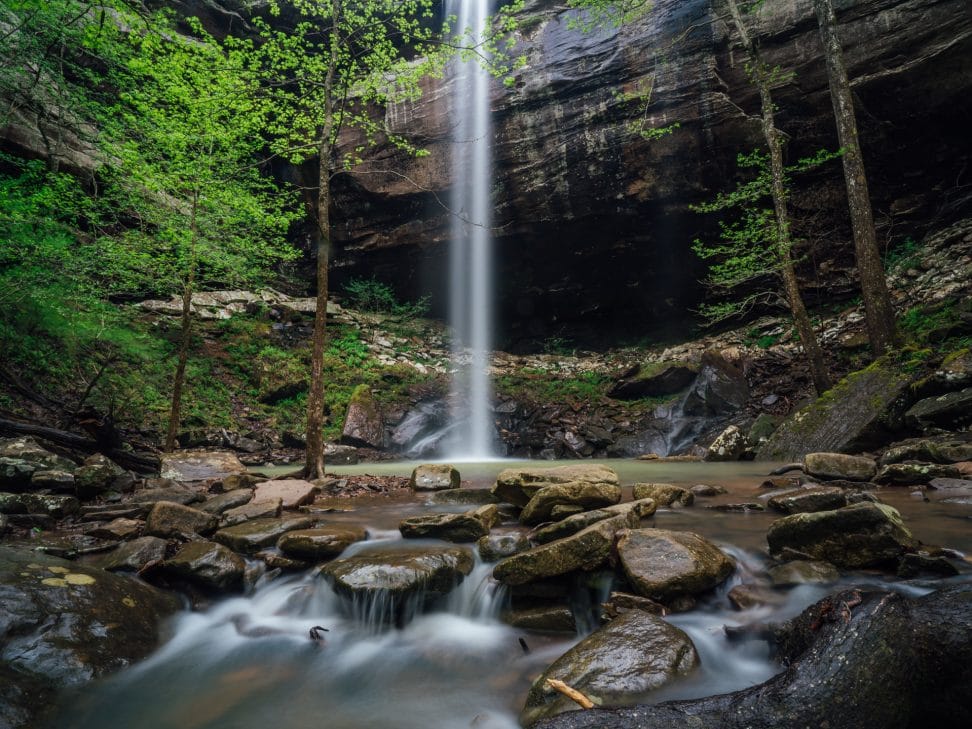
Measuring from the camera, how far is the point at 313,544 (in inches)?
157

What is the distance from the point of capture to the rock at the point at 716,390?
11719 mm

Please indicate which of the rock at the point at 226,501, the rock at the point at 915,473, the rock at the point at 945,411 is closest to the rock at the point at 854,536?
the rock at the point at 915,473

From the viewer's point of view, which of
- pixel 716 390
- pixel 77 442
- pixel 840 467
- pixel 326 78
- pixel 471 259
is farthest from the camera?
pixel 471 259

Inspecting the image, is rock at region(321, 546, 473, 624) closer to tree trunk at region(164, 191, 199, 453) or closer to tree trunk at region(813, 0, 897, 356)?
tree trunk at region(164, 191, 199, 453)

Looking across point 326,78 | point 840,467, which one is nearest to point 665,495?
point 840,467

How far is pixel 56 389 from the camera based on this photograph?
922 centimetres

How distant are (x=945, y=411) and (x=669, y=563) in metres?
5.75

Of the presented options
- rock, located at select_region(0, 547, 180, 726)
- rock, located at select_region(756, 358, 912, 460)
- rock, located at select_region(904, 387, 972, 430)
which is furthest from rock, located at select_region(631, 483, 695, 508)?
rock, located at select_region(0, 547, 180, 726)

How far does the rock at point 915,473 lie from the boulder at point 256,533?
599 cm

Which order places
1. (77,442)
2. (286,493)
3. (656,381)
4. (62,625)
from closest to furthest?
(62,625) < (286,493) < (77,442) < (656,381)

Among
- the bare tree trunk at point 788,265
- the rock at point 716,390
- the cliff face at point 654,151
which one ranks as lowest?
the rock at point 716,390

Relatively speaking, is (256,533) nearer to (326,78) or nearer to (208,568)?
(208,568)

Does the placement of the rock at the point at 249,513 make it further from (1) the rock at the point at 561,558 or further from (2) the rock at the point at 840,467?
A: (2) the rock at the point at 840,467

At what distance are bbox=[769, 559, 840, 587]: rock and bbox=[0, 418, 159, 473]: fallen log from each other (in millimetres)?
8148
